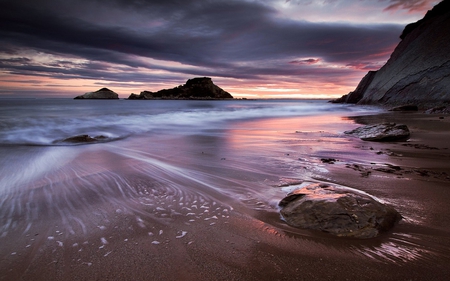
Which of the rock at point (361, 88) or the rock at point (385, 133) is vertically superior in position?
the rock at point (361, 88)

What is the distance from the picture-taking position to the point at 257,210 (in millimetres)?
2631

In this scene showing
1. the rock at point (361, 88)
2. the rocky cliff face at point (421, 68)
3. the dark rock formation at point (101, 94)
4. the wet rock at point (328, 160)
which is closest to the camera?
the wet rock at point (328, 160)

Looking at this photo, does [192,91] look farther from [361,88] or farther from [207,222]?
[207,222]

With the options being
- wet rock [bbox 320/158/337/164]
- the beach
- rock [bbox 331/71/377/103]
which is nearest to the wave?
the beach

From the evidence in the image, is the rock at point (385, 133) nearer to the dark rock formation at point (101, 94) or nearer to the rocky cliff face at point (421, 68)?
the rocky cliff face at point (421, 68)

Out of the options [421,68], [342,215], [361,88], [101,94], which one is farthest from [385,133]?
[101,94]

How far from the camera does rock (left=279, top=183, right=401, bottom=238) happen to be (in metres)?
2.06

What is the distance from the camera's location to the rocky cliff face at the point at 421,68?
1828cm

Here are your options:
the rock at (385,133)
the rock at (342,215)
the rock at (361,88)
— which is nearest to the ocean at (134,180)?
the rock at (342,215)

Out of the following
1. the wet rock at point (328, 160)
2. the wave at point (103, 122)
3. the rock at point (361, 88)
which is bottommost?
the wave at point (103, 122)

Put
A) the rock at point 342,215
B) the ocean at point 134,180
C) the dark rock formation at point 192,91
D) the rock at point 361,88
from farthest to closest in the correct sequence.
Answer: the dark rock formation at point 192,91 < the rock at point 361,88 < the ocean at point 134,180 < the rock at point 342,215

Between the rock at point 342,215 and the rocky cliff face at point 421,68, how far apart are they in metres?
20.5

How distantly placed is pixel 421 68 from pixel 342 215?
87.0 ft

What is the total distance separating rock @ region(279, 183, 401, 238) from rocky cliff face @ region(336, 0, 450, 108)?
67.2 feet
